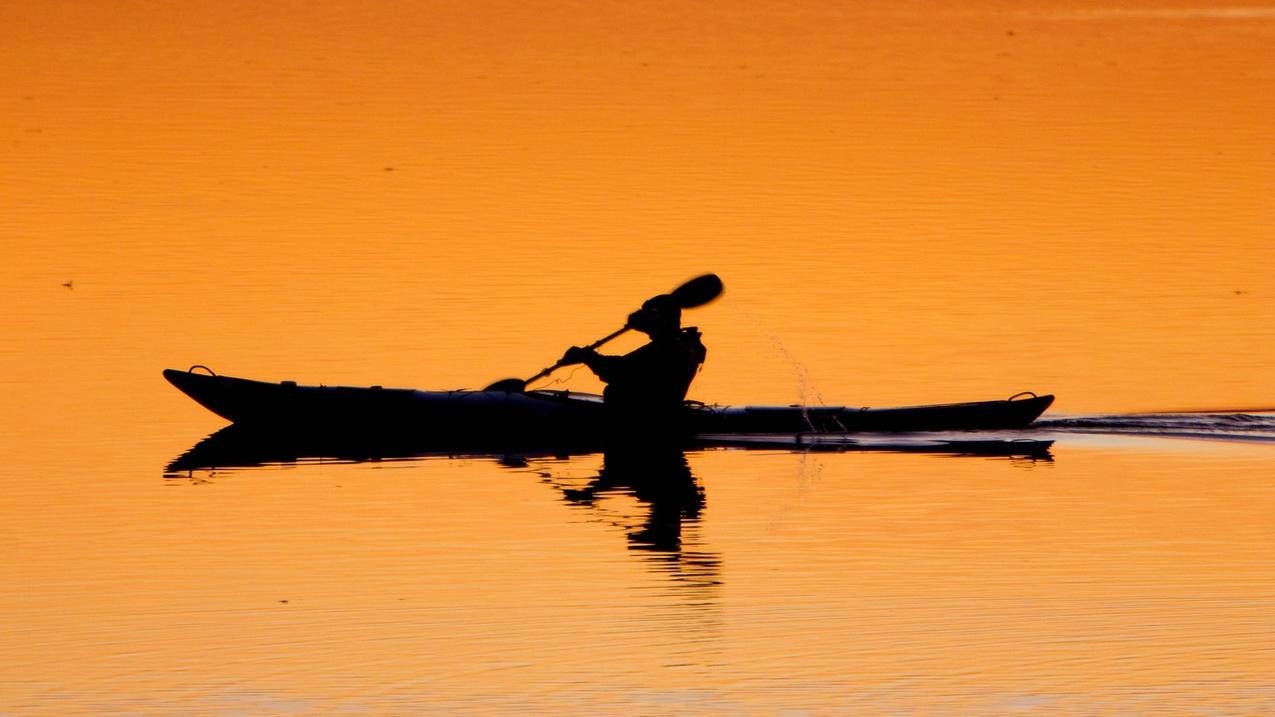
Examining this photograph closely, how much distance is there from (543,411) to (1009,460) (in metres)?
4.31

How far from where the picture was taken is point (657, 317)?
68.0ft

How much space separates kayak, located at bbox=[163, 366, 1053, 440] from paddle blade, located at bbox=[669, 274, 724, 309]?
0.92 meters

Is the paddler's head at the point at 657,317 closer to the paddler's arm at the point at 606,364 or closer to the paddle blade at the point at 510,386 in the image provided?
the paddler's arm at the point at 606,364

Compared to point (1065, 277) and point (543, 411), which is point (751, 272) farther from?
point (543, 411)

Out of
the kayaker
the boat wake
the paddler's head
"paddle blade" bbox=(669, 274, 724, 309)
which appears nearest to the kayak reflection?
the kayaker

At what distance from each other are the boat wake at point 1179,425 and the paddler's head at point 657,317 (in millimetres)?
3466

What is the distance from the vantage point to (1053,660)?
1095 centimetres

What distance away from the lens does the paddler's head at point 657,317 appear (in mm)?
20672

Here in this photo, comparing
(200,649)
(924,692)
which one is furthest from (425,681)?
(924,692)

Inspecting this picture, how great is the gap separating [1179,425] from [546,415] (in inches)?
221

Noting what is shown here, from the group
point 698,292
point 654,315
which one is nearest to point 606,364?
point 654,315

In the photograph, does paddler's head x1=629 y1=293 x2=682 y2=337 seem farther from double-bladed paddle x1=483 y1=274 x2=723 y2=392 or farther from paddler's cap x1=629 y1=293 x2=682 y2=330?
double-bladed paddle x1=483 y1=274 x2=723 y2=392

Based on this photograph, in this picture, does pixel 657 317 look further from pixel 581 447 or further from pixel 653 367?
pixel 581 447

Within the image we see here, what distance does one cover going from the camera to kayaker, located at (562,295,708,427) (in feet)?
68.0
